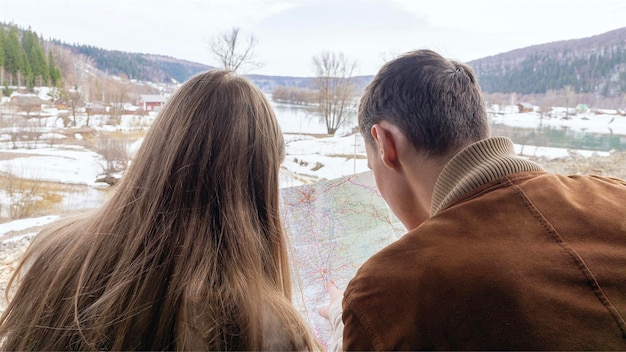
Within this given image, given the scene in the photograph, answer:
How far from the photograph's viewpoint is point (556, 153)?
4250 mm

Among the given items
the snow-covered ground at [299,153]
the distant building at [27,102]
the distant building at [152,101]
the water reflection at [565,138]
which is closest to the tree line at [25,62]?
the distant building at [27,102]

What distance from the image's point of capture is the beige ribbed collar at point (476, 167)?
0.70 metres

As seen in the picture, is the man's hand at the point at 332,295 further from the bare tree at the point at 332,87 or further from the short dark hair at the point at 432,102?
the bare tree at the point at 332,87

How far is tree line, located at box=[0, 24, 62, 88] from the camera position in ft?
13.5

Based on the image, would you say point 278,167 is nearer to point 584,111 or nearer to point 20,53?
point 584,111

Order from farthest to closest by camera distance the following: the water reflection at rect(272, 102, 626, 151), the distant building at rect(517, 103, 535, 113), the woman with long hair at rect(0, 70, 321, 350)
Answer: the water reflection at rect(272, 102, 626, 151) → the distant building at rect(517, 103, 535, 113) → the woman with long hair at rect(0, 70, 321, 350)

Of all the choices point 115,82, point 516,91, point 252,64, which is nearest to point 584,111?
point 516,91

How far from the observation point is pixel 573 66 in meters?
4.05

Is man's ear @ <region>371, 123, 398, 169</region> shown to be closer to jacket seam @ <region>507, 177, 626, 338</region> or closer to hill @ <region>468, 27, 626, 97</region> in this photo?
jacket seam @ <region>507, 177, 626, 338</region>

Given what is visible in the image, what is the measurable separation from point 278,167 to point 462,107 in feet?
1.33

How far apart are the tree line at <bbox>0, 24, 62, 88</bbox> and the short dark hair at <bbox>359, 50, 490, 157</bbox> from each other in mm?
4686

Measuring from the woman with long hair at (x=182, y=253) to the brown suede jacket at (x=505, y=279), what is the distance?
0.17 metres

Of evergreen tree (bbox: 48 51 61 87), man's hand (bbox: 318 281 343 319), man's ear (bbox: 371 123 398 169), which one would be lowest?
man's hand (bbox: 318 281 343 319)

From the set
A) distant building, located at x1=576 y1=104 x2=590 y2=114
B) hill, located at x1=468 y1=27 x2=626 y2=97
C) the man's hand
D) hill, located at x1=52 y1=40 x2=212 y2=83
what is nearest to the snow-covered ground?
distant building, located at x1=576 y1=104 x2=590 y2=114
